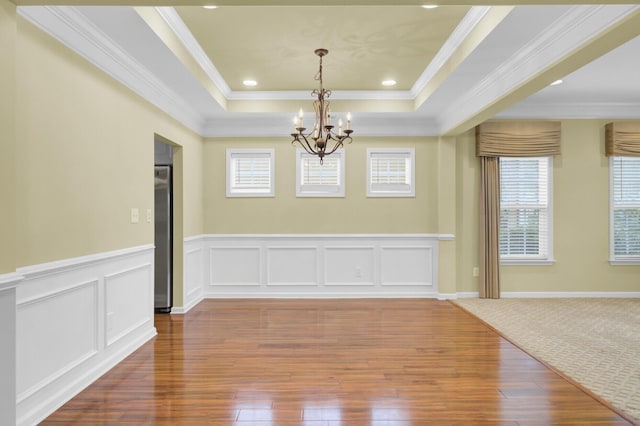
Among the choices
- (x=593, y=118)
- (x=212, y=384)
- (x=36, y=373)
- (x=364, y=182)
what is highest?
(x=593, y=118)

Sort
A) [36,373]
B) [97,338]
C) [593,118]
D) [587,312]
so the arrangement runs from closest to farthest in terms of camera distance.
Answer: [36,373] < [97,338] < [587,312] < [593,118]

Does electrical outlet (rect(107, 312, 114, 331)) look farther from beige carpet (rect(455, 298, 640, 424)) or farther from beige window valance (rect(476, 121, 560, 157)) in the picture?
beige window valance (rect(476, 121, 560, 157))

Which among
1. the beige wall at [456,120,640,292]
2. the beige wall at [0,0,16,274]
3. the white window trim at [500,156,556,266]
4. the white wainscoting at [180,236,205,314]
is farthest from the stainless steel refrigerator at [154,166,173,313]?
the beige wall at [456,120,640,292]

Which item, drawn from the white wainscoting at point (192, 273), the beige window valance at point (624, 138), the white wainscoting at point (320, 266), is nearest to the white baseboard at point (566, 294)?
the white wainscoting at point (320, 266)

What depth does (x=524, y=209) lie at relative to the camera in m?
6.12

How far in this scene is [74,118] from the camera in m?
2.95

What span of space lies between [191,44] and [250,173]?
103 inches

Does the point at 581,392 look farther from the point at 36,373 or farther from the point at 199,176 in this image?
the point at 199,176

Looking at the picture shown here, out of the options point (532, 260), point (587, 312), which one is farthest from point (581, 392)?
point (532, 260)

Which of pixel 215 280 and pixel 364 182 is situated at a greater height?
pixel 364 182

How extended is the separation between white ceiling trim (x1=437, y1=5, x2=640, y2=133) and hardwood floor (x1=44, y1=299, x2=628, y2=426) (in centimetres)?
244

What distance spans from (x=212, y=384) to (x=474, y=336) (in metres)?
2.67

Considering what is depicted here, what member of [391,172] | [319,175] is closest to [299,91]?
[319,175]

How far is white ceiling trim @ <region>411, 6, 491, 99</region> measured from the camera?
325cm
